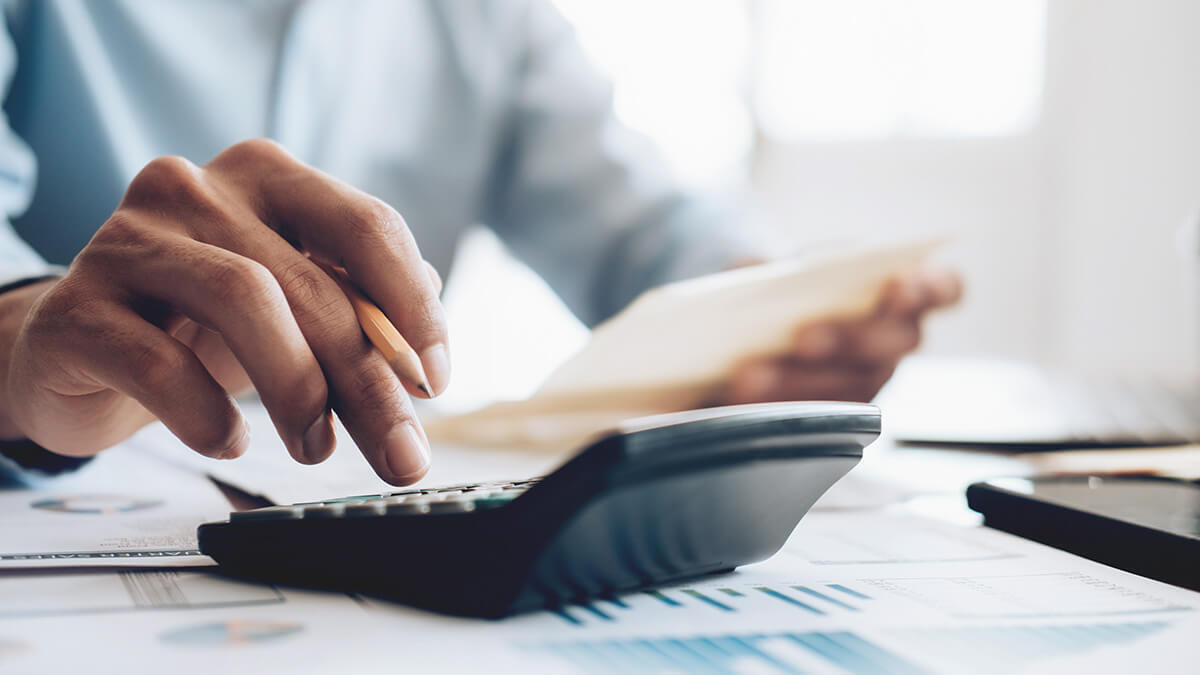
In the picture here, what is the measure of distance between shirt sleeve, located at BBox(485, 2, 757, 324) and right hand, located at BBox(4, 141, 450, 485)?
687 millimetres

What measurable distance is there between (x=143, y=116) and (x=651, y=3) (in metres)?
2.29

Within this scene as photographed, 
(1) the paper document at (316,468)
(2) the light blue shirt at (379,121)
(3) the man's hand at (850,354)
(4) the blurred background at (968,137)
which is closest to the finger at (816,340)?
(3) the man's hand at (850,354)

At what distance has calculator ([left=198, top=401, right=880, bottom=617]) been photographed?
198 millimetres

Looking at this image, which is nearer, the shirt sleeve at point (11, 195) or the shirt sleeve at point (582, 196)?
the shirt sleeve at point (11, 195)

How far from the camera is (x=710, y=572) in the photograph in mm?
258

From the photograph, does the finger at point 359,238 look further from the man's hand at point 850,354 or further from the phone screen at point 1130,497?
the man's hand at point 850,354

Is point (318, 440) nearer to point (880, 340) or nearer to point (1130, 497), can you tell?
point (1130, 497)

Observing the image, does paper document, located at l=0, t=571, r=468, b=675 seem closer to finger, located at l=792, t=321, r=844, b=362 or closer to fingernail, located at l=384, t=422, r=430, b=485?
fingernail, located at l=384, t=422, r=430, b=485

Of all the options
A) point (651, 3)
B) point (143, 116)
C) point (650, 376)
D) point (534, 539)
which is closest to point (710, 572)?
point (534, 539)

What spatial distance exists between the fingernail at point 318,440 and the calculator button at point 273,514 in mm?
42

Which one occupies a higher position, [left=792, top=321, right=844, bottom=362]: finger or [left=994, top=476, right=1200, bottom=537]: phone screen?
[left=792, top=321, right=844, bottom=362]: finger

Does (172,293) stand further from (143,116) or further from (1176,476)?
(143,116)

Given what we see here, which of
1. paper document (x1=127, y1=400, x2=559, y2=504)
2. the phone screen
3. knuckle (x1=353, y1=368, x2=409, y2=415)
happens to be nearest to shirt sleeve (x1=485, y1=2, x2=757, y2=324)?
paper document (x1=127, y1=400, x2=559, y2=504)

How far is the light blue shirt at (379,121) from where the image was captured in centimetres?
75
